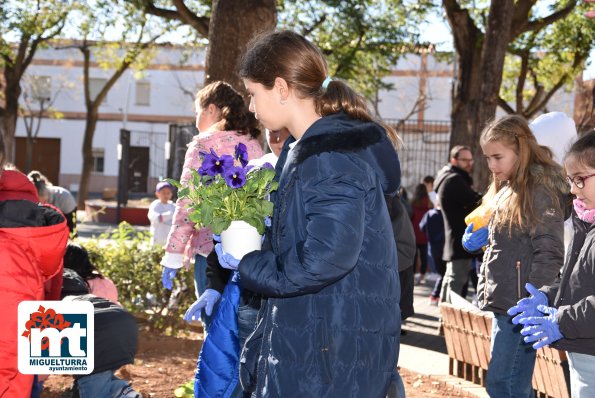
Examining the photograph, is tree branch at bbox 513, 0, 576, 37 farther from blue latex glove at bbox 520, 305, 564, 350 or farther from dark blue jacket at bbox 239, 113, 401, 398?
dark blue jacket at bbox 239, 113, 401, 398

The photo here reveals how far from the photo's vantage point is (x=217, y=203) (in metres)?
3.24

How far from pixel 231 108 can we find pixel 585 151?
2222mm

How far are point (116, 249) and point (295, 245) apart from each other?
19.2 feet

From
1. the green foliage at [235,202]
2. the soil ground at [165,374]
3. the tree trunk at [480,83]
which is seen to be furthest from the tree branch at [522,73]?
the green foliage at [235,202]

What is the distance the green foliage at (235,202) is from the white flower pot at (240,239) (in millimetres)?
24

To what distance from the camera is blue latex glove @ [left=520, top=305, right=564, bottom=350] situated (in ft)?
11.3

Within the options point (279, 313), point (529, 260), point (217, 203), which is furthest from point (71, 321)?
point (529, 260)

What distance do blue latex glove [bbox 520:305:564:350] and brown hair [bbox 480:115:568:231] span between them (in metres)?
1.07

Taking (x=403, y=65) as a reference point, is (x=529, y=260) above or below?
below

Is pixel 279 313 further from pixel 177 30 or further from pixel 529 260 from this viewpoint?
pixel 177 30

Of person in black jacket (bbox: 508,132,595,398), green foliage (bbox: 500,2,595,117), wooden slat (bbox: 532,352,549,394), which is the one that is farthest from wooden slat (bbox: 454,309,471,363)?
green foliage (bbox: 500,2,595,117)

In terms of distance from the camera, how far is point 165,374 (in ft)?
22.2

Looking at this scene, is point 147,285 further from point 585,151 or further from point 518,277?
point 585,151

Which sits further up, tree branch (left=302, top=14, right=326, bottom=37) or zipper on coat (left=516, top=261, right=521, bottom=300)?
tree branch (left=302, top=14, right=326, bottom=37)
